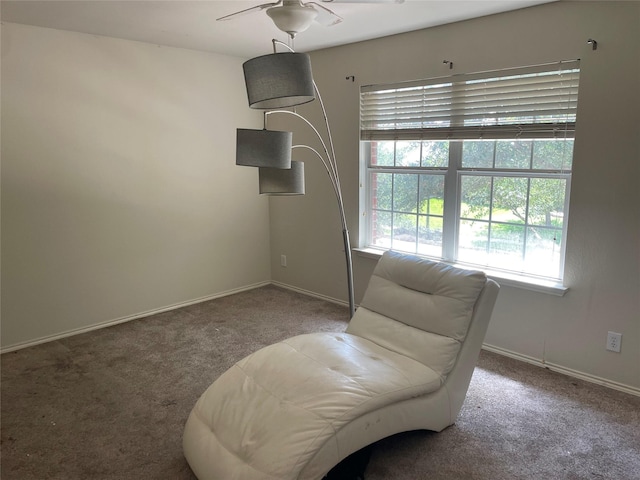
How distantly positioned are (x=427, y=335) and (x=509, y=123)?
158 cm

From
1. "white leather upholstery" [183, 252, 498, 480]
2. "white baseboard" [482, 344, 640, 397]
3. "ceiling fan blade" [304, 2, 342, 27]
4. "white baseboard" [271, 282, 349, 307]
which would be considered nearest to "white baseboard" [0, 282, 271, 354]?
"white baseboard" [271, 282, 349, 307]

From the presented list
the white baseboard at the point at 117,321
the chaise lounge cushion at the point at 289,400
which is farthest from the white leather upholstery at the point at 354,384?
the white baseboard at the point at 117,321

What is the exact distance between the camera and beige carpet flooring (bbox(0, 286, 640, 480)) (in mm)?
2135

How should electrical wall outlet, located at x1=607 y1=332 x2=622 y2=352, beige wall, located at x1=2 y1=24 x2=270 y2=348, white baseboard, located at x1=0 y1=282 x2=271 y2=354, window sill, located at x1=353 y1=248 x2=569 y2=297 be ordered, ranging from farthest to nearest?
white baseboard, located at x1=0 y1=282 x2=271 y2=354
beige wall, located at x1=2 y1=24 x2=270 y2=348
window sill, located at x1=353 y1=248 x2=569 y2=297
electrical wall outlet, located at x1=607 y1=332 x2=622 y2=352

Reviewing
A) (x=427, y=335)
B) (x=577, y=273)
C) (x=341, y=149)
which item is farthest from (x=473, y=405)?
(x=341, y=149)

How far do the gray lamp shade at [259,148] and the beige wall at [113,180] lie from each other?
1.94 m

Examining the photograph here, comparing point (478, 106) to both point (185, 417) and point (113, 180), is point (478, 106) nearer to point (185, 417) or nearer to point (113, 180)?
point (185, 417)

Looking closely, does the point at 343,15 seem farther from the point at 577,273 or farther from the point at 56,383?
the point at 56,383

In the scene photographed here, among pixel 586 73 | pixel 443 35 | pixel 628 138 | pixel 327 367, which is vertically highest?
pixel 443 35

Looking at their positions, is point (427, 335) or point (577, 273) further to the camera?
point (577, 273)

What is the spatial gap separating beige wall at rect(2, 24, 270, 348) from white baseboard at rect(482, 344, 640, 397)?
2.61m

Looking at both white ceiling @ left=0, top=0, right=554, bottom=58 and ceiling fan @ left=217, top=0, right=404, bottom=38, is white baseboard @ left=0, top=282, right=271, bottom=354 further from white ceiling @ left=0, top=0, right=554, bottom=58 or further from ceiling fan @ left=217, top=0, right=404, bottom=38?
ceiling fan @ left=217, top=0, right=404, bottom=38

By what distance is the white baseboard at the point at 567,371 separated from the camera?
2.76m

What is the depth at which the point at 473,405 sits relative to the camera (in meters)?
2.63
